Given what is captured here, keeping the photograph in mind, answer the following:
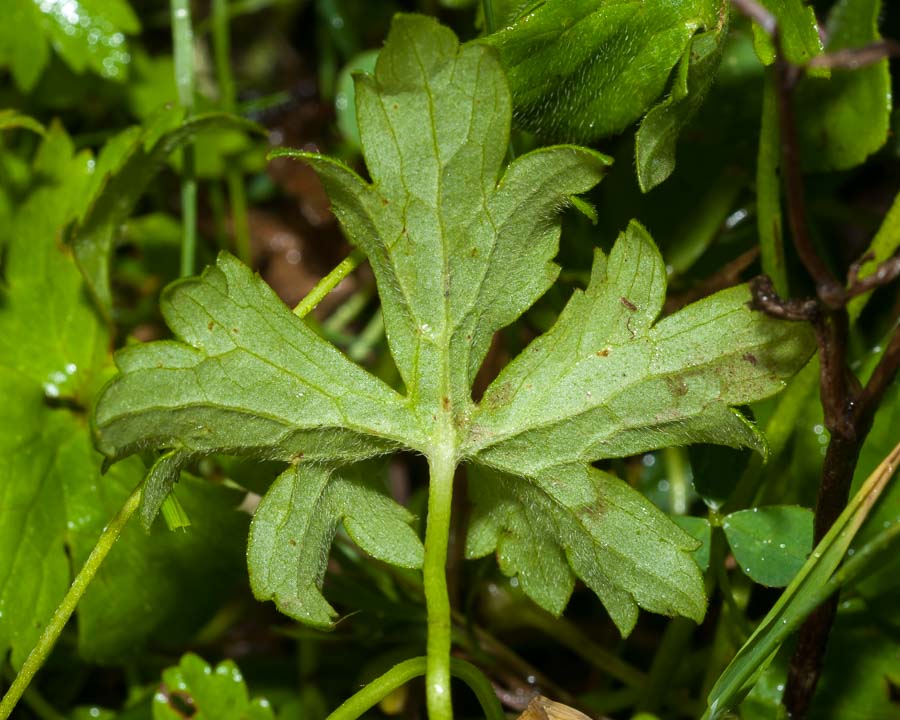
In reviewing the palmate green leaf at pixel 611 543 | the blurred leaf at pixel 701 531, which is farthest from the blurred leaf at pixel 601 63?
the blurred leaf at pixel 701 531

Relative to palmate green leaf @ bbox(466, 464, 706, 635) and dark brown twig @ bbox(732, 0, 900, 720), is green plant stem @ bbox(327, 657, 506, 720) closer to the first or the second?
palmate green leaf @ bbox(466, 464, 706, 635)

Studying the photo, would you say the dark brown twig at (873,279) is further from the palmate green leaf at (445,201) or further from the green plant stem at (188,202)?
the green plant stem at (188,202)

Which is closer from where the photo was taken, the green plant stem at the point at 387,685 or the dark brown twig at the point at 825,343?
the dark brown twig at the point at 825,343

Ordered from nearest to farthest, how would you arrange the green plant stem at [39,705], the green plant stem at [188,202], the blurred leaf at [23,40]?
the green plant stem at [39,705]
the green plant stem at [188,202]
the blurred leaf at [23,40]

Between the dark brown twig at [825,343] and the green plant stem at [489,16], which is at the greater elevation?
the green plant stem at [489,16]

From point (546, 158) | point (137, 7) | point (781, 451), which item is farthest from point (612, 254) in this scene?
point (137, 7)

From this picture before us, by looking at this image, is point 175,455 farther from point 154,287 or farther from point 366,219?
point 154,287

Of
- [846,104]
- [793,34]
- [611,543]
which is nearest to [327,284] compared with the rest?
[611,543]
